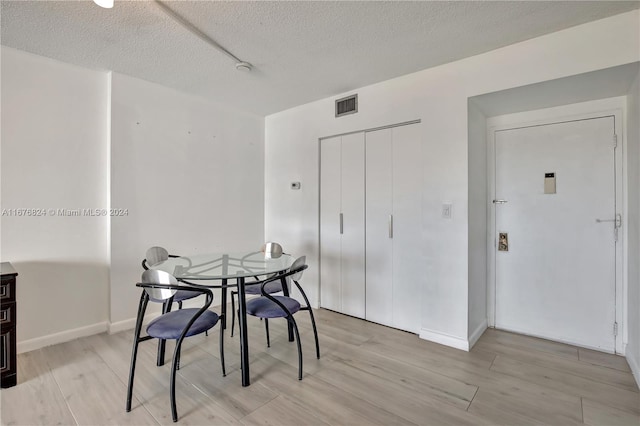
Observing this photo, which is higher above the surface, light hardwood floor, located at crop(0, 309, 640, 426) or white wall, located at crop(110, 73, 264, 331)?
white wall, located at crop(110, 73, 264, 331)

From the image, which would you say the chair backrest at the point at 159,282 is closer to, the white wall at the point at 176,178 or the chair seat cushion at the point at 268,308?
the chair seat cushion at the point at 268,308

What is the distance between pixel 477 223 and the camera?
117 inches

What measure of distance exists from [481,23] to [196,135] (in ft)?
10.1

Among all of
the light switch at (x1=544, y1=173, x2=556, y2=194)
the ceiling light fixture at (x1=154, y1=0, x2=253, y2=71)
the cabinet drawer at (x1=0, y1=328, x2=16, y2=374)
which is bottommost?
the cabinet drawer at (x1=0, y1=328, x2=16, y2=374)

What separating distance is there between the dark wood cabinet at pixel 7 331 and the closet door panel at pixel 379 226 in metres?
3.01

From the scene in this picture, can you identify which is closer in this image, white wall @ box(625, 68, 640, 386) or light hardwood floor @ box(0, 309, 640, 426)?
light hardwood floor @ box(0, 309, 640, 426)

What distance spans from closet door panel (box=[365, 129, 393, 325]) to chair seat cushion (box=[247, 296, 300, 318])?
1.22 meters

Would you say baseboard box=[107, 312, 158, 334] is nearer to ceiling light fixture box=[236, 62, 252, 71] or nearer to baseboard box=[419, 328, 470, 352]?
ceiling light fixture box=[236, 62, 252, 71]

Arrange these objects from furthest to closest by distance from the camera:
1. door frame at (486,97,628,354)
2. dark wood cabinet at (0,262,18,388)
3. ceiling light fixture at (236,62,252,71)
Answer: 1. ceiling light fixture at (236,62,252,71)
2. door frame at (486,97,628,354)
3. dark wood cabinet at (0,262,18,388)

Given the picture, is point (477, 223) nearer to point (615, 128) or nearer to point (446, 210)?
point (446, 210)

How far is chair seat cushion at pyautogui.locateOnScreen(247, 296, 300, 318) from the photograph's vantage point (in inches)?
92.4

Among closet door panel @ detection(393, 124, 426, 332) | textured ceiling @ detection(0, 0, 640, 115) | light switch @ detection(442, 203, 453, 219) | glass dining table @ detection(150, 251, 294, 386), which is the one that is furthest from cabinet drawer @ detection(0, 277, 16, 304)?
light switch @ detection(442, 203, 453, 219)

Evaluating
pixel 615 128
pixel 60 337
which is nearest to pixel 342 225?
pixel 615 128

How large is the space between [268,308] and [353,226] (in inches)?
61.4
